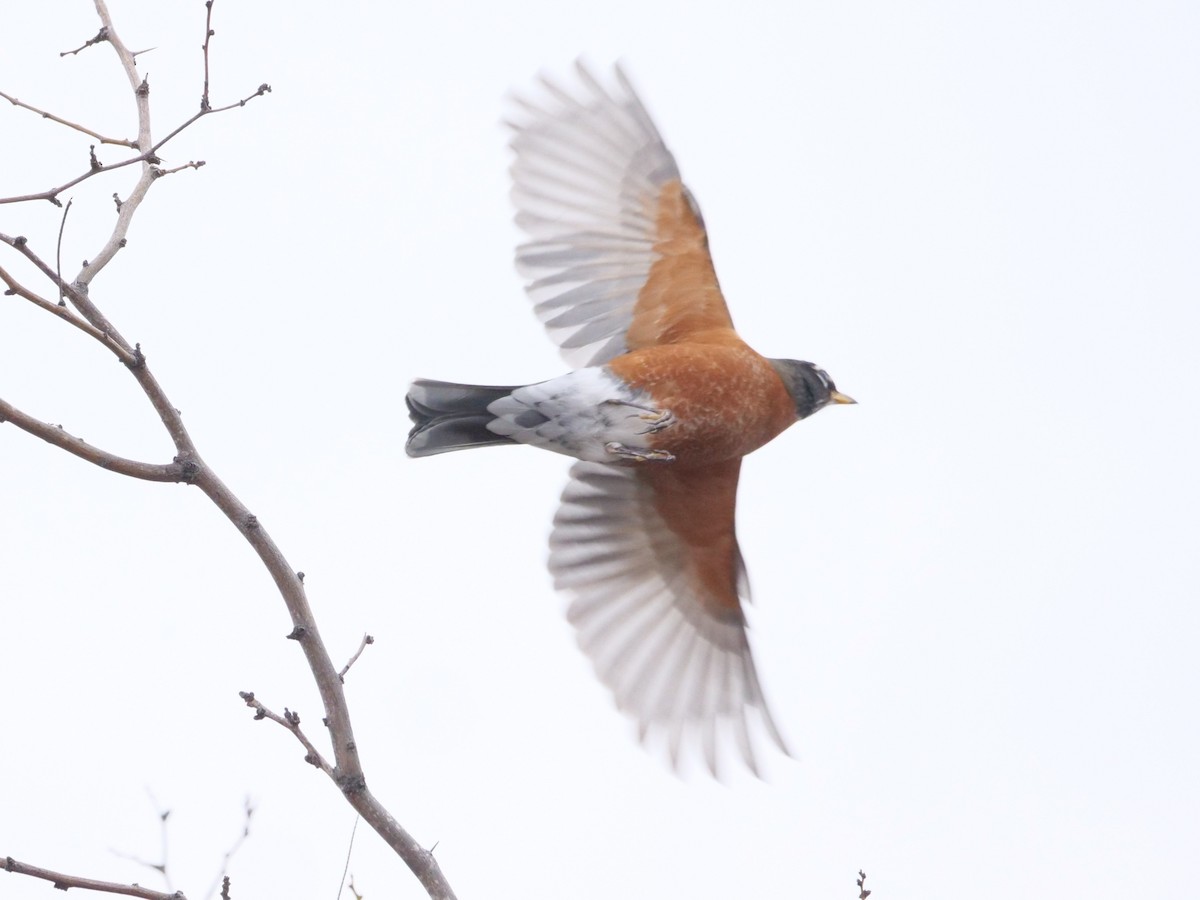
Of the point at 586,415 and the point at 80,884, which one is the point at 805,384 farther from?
the point at 80,884

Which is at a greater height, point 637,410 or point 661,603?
point 637,410

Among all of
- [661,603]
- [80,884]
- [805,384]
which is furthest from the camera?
[661,603]

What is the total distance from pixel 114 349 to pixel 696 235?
2544 millimetres

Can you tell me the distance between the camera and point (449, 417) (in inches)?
189

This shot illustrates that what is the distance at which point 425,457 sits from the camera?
4.81 metres

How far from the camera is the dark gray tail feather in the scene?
477 cm

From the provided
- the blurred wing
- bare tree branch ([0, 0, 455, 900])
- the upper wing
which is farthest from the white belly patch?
bare tree branch ([0, 0, 455, 900])

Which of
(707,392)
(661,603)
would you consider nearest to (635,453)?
(707,392)

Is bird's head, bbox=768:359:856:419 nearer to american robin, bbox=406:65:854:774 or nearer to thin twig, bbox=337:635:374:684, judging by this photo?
american robin, bbox=406:65:854:774

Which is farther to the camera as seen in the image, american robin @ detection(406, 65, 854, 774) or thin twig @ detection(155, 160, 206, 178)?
american robin @ detection(406, 65, 854, 774)

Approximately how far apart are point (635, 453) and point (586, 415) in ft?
0.66

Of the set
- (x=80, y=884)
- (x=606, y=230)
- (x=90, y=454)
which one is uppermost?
(x=606, y=230)

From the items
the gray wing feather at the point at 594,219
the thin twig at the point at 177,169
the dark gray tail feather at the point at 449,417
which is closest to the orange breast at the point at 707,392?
the gray wing feather at the point at 594,219

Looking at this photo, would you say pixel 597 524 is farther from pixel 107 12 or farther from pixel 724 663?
pixel 107 12
